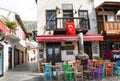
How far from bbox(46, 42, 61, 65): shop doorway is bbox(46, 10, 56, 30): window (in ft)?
5.59

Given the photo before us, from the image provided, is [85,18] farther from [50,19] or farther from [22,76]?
[22,76]

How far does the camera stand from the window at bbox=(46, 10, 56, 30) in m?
22.3

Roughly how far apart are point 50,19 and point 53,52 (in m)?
3.25

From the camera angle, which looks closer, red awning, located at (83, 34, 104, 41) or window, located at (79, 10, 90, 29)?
red awning, located at (83, 34, 104, 41)

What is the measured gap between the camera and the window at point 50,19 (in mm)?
22297

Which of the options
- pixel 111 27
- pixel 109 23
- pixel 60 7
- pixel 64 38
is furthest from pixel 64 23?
pixel 111 27

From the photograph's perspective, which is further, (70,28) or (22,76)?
(70,28)

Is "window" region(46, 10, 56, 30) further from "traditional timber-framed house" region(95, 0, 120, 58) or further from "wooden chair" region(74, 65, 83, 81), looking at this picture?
"wooden chair" region(74, 65, 83, 81)

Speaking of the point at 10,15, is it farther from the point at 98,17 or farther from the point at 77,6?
the point at 98,17

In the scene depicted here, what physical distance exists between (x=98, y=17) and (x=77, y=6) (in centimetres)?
241

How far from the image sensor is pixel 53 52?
71.4 ft

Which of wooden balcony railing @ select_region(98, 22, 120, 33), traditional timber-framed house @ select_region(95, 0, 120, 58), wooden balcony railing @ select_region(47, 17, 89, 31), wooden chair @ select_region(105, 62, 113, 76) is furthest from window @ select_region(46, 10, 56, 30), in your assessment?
wooden chair @ select_region(105, 62, 113, 76)

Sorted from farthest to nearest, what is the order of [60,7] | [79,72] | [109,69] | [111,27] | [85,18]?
[60,7], [85,18], [111,27], [109,69], [79,72]

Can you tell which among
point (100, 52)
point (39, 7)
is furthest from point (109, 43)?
point (39, 7)
